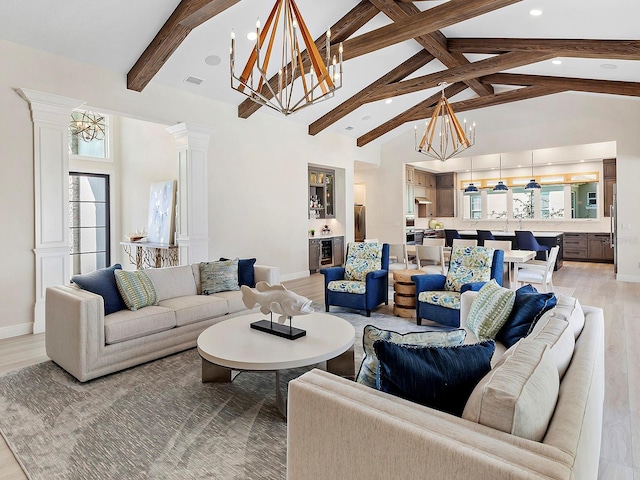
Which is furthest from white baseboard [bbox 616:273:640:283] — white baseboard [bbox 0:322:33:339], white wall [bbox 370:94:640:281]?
white baseboard [bbox 0:322:33:339]

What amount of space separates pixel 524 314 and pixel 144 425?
2.45 meters

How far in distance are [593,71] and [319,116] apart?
180 inches

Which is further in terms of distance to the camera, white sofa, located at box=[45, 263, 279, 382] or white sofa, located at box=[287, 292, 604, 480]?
white sofa, located at box=[45, 263, 279, 382]

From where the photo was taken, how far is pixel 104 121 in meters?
7.65

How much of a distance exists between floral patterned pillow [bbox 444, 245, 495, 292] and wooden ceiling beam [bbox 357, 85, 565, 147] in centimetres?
447

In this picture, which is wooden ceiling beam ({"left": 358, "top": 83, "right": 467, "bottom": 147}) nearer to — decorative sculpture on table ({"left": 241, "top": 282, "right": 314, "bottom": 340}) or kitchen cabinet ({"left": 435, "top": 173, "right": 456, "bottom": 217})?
kitchen cabinet ({"left": 435, "top": 173, "right": 456, "bottom": 217})

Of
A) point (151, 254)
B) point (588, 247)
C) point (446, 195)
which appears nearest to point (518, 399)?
point (151, 254)

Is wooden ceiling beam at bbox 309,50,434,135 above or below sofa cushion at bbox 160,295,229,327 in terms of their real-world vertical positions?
above

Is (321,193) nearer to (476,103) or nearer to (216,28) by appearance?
(476,103)

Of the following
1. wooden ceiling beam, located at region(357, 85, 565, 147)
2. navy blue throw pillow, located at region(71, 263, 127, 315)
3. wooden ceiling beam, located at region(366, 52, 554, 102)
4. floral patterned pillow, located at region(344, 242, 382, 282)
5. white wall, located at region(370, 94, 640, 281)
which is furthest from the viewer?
wooden ceiling beam, located at region(357, 85, 565, 147)

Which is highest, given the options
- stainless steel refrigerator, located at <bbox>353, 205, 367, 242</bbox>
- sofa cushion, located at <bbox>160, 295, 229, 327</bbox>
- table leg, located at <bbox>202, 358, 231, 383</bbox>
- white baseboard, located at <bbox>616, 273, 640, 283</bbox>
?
stainless steel refrigerator, located at <bbox>353, 205, 367, 242</bbox>

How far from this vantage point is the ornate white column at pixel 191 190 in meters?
5.73

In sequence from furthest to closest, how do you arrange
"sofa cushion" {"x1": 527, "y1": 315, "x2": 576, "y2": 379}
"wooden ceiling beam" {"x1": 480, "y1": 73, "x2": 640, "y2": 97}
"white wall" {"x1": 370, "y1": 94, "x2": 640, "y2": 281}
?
"white wall" {"x1": 370, "y1": 94, "x2": 640, "y2": 281}
"wooden ceiling beam" {"x1": 480, "y1": 73, "x2": 640, "y2": 97}
"sofa cushion" {"x1": 527, "y1": 315, "x2": 576, "y2": 379}

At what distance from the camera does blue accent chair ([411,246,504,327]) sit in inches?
163
